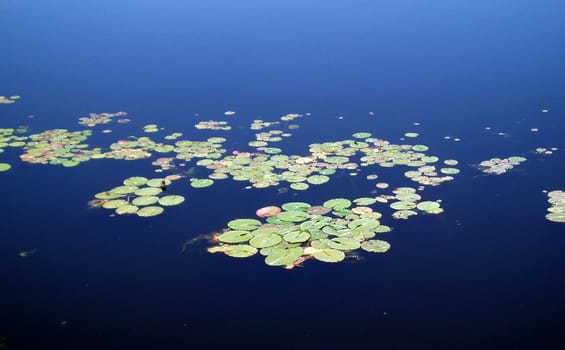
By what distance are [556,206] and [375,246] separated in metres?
1.41

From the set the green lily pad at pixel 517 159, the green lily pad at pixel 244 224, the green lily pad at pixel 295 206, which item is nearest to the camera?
the green lily pad at pixel 244 224

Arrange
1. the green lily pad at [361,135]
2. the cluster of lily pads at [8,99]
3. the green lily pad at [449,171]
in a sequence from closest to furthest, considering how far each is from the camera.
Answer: the green lily pad at [449,171], the green lily pad at [361,135], the cluster of lily pads at [8,99]

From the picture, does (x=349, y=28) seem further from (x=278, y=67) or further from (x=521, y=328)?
(x=521, y=328)

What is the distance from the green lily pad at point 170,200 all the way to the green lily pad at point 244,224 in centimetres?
54

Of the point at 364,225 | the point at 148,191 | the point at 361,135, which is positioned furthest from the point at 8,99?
the point at 364,225

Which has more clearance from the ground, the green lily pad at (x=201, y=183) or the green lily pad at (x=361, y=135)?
the green lily pad at (x=361, y=135)

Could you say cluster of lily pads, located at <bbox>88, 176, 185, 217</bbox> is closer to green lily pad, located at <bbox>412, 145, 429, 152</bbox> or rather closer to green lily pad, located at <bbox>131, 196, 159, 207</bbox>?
green lily pad, located at <bbox>131, 196, 159, 207</bbox>

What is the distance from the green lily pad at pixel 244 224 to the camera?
3553 mm

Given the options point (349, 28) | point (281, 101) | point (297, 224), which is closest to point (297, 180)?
point (297, 224)

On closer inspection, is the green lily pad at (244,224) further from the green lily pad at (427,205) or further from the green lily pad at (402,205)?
the green lily pad at (427,205)

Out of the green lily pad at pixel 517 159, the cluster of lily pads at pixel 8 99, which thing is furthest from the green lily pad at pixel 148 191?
the cluster of lily pads at pixel 8 99

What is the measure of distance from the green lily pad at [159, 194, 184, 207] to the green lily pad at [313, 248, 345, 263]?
1193 millimetres

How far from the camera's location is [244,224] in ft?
11.8

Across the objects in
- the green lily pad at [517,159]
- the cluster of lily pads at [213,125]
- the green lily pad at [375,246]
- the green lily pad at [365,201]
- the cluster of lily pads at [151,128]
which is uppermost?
the green lily pad at [517,159]
